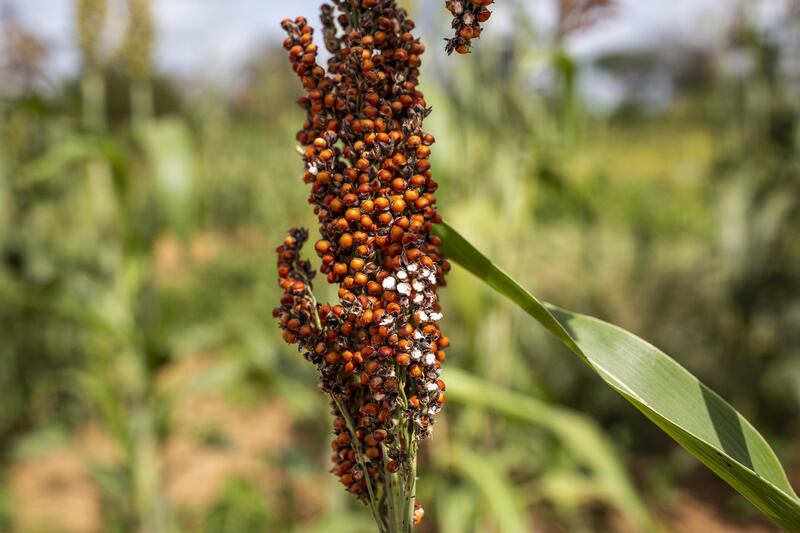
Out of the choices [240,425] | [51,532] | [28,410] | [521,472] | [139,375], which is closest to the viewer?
[139,375]

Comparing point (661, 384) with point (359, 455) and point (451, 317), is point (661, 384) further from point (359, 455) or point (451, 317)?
point (451, 317)

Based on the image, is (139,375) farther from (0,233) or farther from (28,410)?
(28,410)

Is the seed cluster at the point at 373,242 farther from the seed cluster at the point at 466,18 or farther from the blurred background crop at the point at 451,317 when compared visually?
the blurred background crop at the point at 451,317

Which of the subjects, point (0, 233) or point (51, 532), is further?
point (0, 233)

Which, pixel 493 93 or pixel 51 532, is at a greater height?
pixel 493 93

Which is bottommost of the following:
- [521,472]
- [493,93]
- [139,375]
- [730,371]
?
[521,472]

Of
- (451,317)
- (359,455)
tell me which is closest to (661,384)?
(359,455)

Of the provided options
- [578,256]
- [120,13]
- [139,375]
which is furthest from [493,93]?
[578,256]
